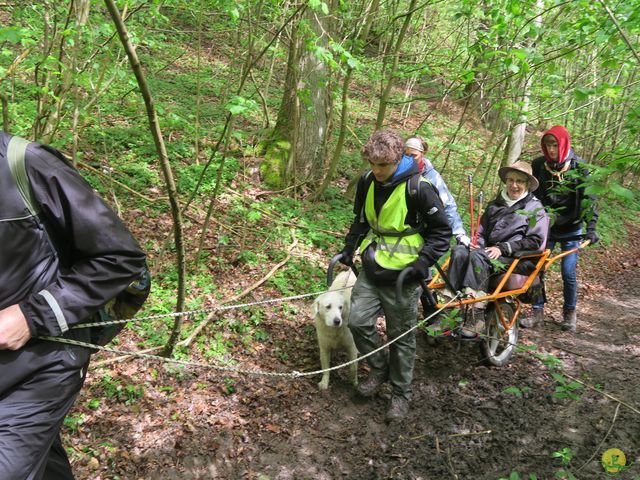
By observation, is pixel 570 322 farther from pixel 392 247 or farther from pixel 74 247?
pixel 74 247

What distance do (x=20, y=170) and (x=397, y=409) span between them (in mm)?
3765

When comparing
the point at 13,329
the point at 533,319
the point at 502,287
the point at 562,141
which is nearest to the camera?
the point at 13,329

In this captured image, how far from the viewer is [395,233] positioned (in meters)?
4.10

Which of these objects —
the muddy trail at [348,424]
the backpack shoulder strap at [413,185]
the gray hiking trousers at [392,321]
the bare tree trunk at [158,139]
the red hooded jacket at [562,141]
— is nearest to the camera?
the bare tree trunk at [158,139]

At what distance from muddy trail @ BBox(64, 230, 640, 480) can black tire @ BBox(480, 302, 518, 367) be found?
129mm

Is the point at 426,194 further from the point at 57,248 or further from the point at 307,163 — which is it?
the point at 307,163

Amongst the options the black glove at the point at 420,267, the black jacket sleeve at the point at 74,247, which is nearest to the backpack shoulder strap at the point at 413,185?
the black glove at the point at 420,267

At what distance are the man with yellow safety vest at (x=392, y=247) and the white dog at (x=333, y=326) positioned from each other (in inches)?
10.8

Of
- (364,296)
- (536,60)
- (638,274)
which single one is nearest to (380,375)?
(364,296)

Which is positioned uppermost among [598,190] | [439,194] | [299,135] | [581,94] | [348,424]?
[581,94]

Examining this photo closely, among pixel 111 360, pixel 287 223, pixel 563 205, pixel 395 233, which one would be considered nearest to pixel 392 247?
pixel 395 233

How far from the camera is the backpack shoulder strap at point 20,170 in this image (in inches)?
69.1

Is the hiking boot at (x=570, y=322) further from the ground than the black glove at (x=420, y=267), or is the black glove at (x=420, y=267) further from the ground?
the black glove at (x=420, y=267)

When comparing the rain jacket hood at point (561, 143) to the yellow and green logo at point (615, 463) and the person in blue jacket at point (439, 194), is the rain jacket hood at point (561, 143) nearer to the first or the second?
the person in blue jacket at point (439, 194)
